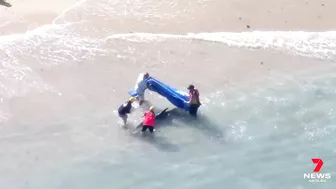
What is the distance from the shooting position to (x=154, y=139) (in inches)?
662

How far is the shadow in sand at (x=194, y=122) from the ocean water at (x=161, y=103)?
0.04 meters

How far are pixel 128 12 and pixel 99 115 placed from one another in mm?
5121

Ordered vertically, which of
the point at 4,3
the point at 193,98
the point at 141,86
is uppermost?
the point at 4,3

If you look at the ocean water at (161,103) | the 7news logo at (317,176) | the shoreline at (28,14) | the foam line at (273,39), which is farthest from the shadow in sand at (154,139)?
the shoreline at (28,14)

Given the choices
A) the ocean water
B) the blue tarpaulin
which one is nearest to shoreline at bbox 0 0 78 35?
the ocean water

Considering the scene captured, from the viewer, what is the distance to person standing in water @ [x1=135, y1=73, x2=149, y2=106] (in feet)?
58.1

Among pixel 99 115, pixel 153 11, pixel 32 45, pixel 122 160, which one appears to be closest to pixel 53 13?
pixel 32 45

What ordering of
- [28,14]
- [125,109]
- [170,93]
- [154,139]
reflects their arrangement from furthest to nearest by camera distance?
[28,14], [170,93], [125,109], [154,139]

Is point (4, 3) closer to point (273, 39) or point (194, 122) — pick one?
point (194, 122)

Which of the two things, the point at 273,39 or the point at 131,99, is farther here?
the point at 273,39

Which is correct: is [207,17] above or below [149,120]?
above

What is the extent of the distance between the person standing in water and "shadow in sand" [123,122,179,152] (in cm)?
107

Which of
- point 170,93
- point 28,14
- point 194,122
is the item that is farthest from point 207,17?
point 28,14

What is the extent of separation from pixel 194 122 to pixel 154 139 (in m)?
1.28
